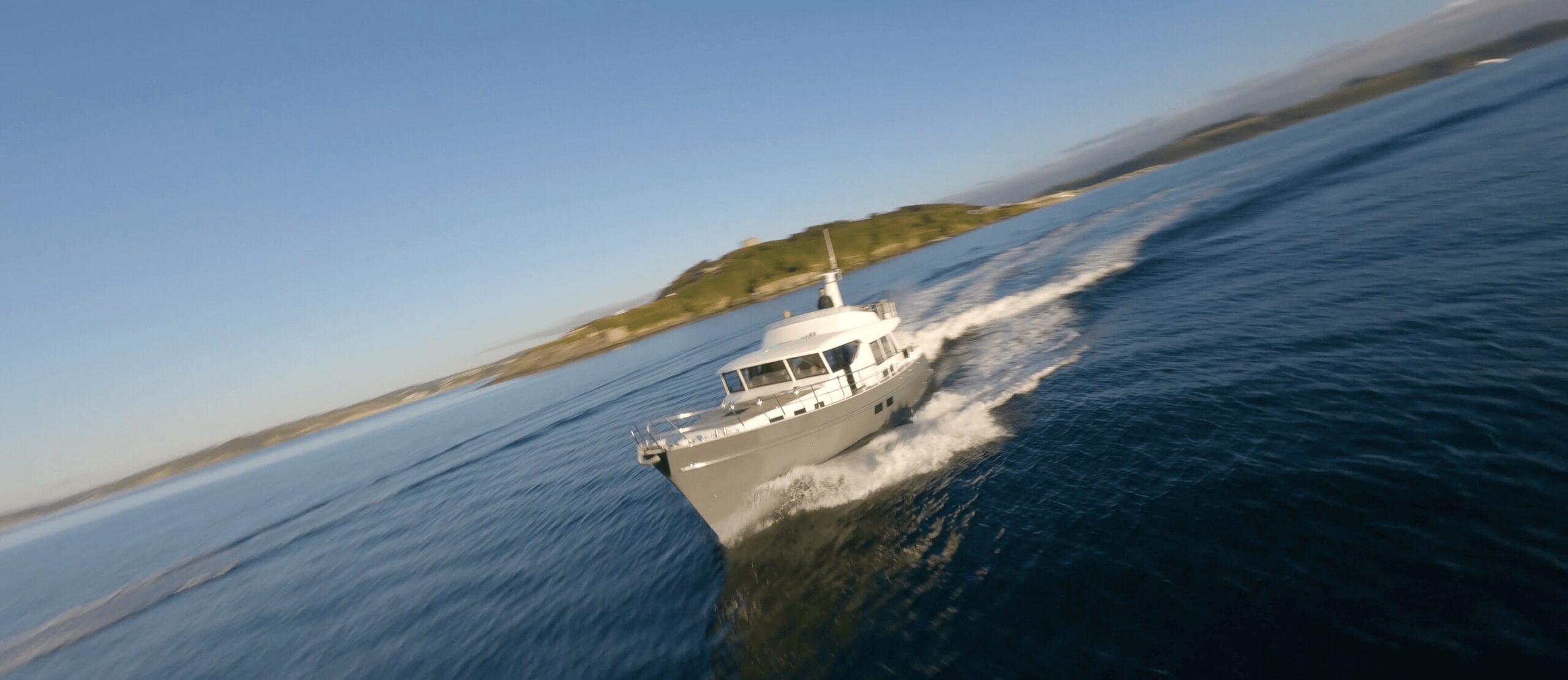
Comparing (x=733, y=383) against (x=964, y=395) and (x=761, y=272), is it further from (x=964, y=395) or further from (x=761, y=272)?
(x=761, y=272)

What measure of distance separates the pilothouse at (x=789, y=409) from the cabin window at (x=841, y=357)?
0.03 meters

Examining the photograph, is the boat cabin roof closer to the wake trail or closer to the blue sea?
the wake trail

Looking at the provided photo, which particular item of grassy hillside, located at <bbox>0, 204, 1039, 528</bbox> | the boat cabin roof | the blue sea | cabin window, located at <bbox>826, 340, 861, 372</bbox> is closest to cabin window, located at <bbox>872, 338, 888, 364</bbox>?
the boat cabin roof

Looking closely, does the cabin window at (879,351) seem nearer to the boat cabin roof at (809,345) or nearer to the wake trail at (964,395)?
the boat cabin roof at (809,345)

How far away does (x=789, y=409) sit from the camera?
52.9ft

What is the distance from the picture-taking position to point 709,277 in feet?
480

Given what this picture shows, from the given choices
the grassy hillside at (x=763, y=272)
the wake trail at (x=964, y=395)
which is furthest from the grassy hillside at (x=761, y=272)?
the wake trail at (x=964, y=395)

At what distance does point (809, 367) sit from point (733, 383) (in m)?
2.84

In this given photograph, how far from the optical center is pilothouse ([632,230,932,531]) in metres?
14.9

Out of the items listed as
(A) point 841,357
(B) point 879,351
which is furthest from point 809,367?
(B) point 879,351

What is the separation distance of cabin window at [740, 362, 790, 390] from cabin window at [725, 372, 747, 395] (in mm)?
429

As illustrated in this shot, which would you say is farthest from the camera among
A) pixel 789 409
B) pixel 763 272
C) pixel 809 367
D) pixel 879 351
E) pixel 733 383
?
pixel 763 272

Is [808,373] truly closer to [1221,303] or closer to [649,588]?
[649,588]

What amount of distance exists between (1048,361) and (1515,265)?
42.7ft
